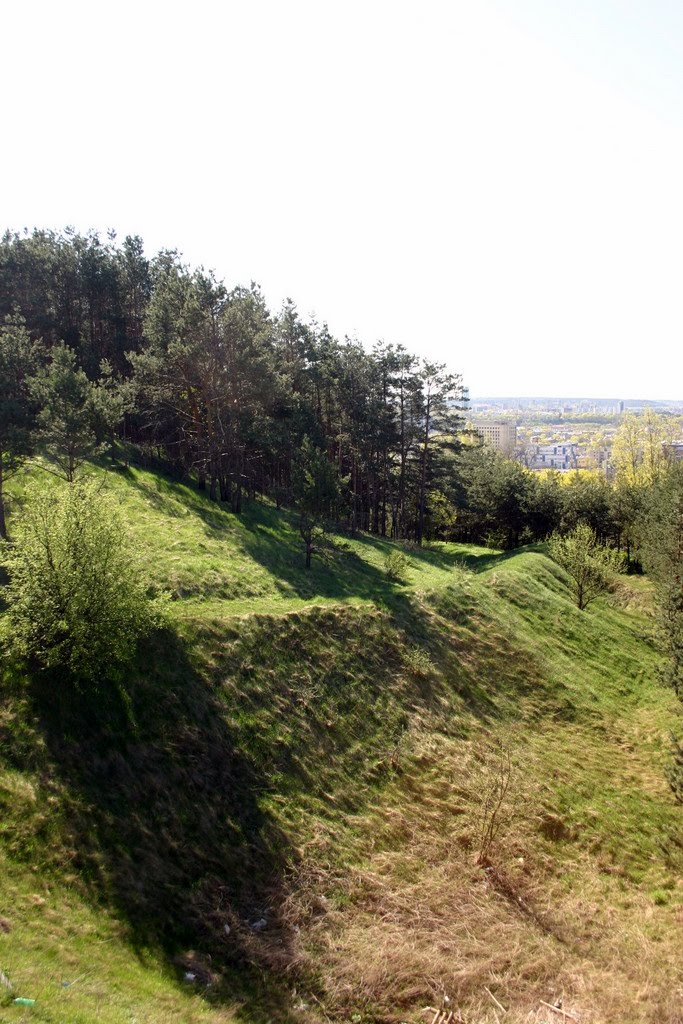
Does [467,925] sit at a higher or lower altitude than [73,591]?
lower

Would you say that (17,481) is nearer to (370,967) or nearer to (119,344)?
(119,344)

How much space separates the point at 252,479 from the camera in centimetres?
4334

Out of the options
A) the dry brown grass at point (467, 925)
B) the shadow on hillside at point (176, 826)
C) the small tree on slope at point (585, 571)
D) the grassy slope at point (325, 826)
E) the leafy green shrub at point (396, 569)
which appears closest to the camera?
the grassy slope at point (325, 826)

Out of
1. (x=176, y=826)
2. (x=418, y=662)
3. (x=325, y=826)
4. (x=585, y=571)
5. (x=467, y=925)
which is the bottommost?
(x=467, y=925)

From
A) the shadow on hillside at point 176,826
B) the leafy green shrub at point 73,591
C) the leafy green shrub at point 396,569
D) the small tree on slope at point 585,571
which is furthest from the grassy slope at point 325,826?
the small tree on slope at point 585,571

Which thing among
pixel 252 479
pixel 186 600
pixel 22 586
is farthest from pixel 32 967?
pixel 252 479

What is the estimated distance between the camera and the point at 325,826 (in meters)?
16.4

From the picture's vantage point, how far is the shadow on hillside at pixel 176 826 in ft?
39.8

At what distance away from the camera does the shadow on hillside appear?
12.1 m

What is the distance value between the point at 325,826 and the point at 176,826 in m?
4.33

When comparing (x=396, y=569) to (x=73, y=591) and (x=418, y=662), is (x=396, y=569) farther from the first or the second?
(x=73, y=591)

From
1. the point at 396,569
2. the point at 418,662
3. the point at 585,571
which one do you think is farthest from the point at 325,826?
the point at 585,571

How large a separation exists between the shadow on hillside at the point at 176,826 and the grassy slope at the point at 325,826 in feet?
0.18

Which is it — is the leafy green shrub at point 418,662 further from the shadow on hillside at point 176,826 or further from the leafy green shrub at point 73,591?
the leafy green shrub at point 73,591
